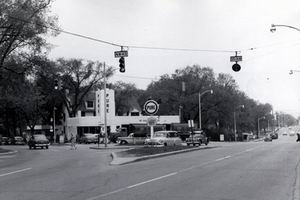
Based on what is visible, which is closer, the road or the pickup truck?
the road

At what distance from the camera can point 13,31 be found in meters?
40.8

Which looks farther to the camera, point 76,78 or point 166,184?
point 76,78

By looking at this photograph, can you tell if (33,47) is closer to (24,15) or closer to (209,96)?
(24,15)

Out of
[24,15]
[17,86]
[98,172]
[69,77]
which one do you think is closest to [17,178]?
[98,172]

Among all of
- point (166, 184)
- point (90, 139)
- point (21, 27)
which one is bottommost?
point (166, 184)

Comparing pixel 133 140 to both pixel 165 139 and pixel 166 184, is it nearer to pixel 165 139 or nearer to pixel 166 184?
pixel 165 139

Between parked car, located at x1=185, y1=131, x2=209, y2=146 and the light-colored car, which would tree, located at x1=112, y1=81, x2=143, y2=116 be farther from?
the light-colored car

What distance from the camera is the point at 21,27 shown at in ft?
131

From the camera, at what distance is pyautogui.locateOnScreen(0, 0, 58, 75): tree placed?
129ft

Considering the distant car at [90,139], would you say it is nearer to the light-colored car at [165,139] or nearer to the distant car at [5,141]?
the distant car at [5,141]

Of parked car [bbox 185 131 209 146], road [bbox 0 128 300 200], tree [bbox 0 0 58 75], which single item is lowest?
road [bbox 0 128 300 200]

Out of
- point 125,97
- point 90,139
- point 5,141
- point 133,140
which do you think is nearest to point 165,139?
point 133,140

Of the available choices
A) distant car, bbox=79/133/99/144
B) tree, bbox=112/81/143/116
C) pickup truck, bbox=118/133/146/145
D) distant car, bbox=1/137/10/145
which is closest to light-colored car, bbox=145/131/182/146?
pickup truck, bbox=118/133/146/145

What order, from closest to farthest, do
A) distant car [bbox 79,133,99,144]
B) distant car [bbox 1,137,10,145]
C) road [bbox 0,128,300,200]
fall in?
road [bbox 0,128,300,200] → distant car [bbox 79,133,99,144] → distant car [bbox 1,137,10,145]
